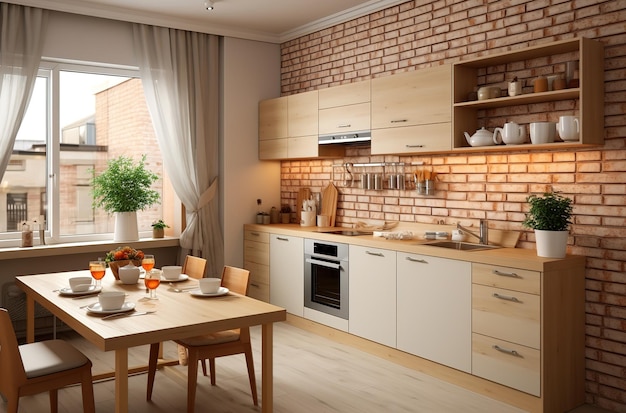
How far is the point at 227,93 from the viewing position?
19.8 feet

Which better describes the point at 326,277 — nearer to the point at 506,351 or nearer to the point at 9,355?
the point at 506,351

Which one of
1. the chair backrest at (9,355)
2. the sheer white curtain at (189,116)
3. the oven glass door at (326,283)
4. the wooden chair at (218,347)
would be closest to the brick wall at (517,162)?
the oven glass door at (326,283)

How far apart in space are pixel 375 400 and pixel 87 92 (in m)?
3.86

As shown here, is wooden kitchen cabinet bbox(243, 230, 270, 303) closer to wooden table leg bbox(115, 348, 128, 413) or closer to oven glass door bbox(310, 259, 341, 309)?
oven glass door bbox(310, 259, 341, 309)

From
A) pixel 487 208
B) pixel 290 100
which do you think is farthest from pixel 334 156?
pixel 487 208

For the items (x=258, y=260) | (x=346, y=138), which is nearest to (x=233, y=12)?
(x=346, y=138)

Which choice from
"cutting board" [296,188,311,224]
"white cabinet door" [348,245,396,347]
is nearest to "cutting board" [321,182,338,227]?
"cutting board" [296,188,311,224]

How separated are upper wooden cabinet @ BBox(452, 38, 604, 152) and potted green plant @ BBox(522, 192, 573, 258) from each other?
1.15 feet

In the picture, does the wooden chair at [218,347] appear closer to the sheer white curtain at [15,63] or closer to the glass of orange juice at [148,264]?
the glass of orange juice at [148,264]

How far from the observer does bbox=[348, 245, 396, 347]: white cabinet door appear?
14.6 feet

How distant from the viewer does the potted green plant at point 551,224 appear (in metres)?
3.58

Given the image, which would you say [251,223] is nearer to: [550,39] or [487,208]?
[487,208]

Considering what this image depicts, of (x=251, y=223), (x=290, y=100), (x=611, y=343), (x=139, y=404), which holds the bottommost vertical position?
(x=139, y=404)

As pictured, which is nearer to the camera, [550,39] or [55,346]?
[55,346]
